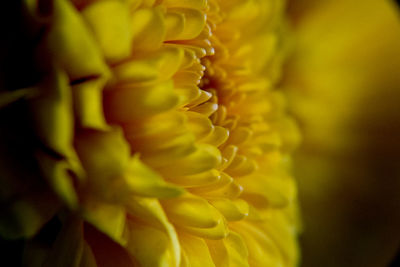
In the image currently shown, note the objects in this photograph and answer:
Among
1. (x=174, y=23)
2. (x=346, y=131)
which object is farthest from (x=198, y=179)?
(x=346, y=131)

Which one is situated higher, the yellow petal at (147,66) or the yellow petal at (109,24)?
the yellow petal at (109,24)

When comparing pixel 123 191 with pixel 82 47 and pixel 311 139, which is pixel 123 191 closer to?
pixel 82 47

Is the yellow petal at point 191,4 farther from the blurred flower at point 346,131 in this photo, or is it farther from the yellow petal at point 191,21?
the blurred flower at point 346,131

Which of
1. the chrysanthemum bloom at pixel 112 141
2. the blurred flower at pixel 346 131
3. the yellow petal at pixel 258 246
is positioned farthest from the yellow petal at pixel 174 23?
the blurred flower at pixel 346 131

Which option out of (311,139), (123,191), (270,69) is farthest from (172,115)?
(311,139)

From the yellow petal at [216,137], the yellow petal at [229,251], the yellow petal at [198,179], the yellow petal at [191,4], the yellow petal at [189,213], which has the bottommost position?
the yellow petal at [229,251]

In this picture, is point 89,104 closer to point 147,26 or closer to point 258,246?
point 147,26
